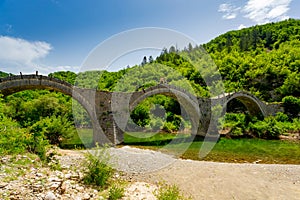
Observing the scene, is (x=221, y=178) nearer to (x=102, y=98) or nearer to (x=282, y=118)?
(x=102, y=98)

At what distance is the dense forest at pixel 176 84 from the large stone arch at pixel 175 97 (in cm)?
221

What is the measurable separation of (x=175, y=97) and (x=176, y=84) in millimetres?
12337

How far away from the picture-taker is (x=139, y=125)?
73.8ft

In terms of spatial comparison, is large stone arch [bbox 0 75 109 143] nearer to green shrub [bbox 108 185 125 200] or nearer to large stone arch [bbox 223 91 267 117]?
green shrub [bbox 108 185 125 200]

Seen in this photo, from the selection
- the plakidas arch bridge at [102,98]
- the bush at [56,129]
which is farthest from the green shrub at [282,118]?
the bush at [56,129]

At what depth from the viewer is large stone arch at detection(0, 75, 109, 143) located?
1064 centimetres

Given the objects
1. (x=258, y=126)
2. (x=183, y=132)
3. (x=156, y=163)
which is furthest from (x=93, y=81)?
(x=156, y=163)

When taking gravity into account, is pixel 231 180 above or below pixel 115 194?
below

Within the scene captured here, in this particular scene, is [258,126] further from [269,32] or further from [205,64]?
[269,32]

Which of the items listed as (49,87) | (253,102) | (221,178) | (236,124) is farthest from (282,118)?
(49,87)

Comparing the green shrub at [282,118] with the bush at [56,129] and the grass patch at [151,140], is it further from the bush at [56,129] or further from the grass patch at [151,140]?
the bush at [56,129]

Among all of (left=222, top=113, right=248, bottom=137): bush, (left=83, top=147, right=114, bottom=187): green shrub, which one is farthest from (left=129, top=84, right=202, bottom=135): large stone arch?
(left=83, top=147, right=114, bottom=187): green shrub

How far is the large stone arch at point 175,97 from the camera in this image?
14.5 m

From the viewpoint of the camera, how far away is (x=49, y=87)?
11812mm
